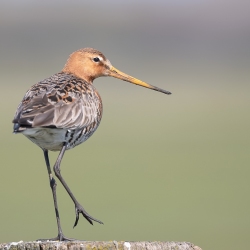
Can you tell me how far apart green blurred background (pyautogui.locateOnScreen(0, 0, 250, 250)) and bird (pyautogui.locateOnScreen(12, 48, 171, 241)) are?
752 centimetres

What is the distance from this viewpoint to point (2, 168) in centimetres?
3072

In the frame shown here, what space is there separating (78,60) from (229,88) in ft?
152

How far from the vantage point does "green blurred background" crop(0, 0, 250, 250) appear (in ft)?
71.3

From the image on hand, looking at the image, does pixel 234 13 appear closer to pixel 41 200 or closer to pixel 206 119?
pixel 206 119

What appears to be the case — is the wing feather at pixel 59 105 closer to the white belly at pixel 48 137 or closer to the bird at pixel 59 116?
the bird at pixel 59 116

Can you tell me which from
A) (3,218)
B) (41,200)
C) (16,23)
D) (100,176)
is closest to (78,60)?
(3,218)

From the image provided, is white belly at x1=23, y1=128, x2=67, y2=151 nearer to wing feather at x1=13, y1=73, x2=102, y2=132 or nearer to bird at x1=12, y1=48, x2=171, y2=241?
bird at x1=12, y1=48, x2=171, y2=241

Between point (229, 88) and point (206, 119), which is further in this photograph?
point (229, 88)

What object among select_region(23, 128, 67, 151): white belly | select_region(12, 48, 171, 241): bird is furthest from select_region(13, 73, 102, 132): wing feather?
select_region(23, 128, 67, 151): white belly

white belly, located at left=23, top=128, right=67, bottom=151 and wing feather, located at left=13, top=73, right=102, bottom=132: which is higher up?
wing feather, located at left=13, top=73, right=102, bottom=132

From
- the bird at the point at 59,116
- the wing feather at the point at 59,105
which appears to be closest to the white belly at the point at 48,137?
the bird at the point at 59,116

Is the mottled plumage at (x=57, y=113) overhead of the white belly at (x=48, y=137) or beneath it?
overhead

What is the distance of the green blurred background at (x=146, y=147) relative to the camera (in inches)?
856

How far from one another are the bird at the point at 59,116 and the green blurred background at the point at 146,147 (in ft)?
24.7
